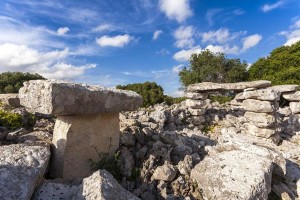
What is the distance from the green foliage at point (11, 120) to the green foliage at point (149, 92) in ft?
42.8

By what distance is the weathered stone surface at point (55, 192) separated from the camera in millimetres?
3164

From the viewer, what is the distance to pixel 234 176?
13.6ft

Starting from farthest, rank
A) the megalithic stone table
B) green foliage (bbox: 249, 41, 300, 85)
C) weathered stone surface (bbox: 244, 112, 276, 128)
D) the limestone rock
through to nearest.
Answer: green foliage (bbox: 249, 41, 300, 85)
weathered stone surface (bbox: 244, 112, 276, 128)
the limestone rock
the megalithic stone table

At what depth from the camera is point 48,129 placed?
19.1 ft

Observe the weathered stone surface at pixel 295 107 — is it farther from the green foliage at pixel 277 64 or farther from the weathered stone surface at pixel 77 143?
the green foliage at pixel 277 64

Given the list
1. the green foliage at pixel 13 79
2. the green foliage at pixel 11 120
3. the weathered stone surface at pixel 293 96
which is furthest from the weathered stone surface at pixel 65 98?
the green foliage at pixel 13 79

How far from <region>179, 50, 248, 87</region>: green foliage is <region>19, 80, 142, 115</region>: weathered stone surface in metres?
26.9

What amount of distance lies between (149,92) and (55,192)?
17491 mm

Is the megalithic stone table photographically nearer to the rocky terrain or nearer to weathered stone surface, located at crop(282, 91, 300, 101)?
the rocky terrain

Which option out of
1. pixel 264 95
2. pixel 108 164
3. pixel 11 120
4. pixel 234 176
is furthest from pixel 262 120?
pixel 11 120

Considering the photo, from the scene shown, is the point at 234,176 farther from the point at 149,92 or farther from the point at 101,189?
the point at 149,92

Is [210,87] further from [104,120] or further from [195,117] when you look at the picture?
[104,120]

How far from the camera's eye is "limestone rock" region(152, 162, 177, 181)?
14.5 ft

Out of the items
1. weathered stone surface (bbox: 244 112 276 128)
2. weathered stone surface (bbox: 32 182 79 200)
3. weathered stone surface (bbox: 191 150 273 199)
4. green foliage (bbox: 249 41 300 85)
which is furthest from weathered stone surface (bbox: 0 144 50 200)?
green foliage (bbox: 249 41 300 85)
